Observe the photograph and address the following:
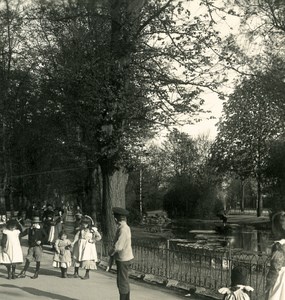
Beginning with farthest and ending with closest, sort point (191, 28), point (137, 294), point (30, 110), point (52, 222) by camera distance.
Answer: point (30, 110) < point (52, 222) < point (191, 28) < point (137, 294)

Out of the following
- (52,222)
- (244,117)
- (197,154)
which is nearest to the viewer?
(52,222)

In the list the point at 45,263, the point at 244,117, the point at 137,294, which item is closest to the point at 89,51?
the point at 45,263

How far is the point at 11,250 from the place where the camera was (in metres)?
14.7

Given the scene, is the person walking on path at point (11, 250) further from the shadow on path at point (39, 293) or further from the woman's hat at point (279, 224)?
the woman's hat at point (279, 224)

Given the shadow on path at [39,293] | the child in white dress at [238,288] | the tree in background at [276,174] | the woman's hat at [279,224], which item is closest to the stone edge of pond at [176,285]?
the shadow on path at [39,293]

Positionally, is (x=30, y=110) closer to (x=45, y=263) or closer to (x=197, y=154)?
(x=45, y=263)

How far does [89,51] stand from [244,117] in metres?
35.7

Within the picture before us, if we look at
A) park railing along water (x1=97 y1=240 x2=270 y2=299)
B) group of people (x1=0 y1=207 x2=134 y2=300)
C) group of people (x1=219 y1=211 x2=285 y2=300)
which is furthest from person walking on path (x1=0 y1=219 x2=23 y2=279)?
group of people (x1=219 y1=211 x2=285 y2=300)

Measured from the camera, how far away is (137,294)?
12062mm

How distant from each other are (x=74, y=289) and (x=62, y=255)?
224 centimetres

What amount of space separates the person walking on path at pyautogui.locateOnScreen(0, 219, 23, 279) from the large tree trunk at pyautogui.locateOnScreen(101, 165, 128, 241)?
4315mm

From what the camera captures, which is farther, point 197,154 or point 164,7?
point 197,154

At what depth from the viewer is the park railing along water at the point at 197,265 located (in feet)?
38.5

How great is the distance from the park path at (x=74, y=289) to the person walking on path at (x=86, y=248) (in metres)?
0.36
